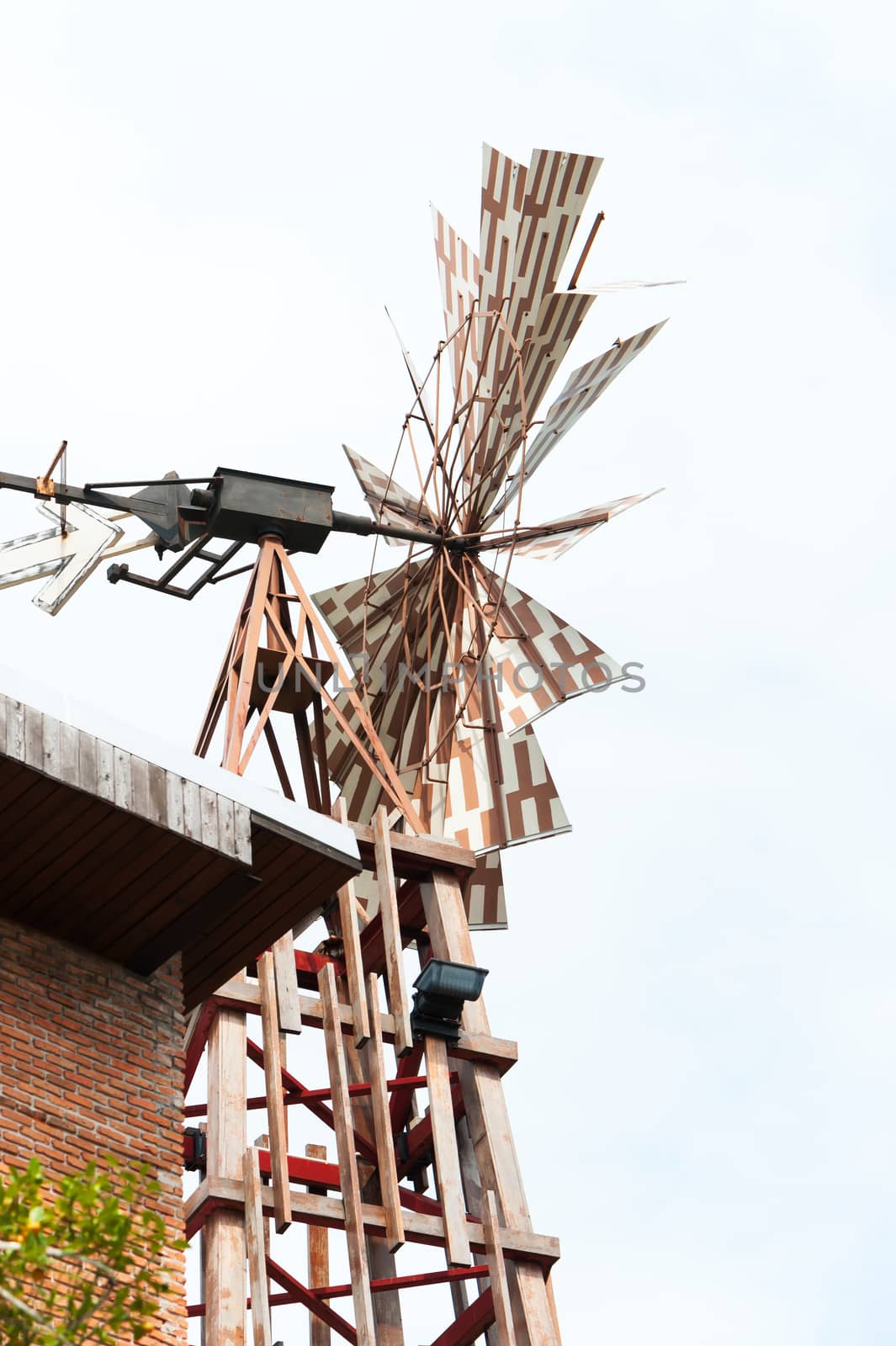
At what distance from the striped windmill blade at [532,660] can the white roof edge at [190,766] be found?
21.4 feet

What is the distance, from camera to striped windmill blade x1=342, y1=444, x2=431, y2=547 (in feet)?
60.1

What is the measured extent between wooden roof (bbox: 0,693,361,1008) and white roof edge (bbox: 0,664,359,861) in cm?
1

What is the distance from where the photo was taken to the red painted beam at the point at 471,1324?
13.7m

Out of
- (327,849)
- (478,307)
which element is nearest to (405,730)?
(478,307)

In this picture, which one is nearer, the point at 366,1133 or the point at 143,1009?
the point at 143,1009

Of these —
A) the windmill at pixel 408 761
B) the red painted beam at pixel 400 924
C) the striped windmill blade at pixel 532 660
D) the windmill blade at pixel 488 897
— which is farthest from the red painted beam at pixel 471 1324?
the striped windmill blade at pixel 532 660

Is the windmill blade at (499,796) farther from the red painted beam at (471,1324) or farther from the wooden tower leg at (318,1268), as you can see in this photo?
the red painted beam at (471,1324)

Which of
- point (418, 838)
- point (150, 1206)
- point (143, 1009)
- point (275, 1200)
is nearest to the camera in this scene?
point (150, 1206)

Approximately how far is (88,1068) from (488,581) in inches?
352

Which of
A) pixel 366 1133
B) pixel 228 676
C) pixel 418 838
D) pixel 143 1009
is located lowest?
→ pixel 143 1009

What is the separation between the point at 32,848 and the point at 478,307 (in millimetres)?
9750

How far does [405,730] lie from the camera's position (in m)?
18.2

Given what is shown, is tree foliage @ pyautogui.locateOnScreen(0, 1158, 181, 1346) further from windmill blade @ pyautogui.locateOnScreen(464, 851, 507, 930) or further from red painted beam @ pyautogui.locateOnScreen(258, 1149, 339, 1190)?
windmill blade @ pyautogui.locateOnScreen(464, 851, 507, 930)

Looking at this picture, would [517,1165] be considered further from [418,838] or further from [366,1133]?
[418,838]
